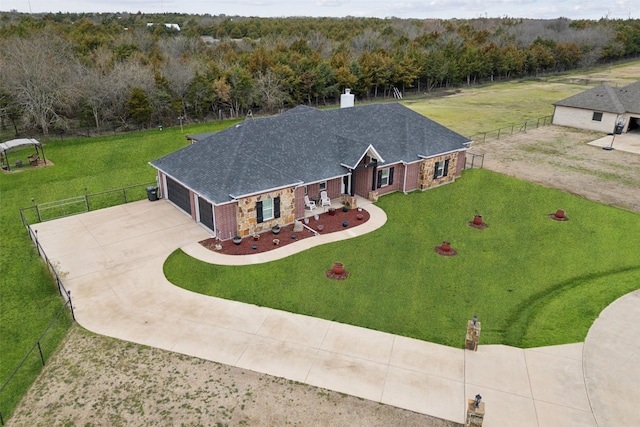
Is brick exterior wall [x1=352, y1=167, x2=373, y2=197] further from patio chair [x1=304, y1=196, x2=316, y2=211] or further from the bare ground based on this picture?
the bare ground

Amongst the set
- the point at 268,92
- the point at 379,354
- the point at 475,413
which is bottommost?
the point at 379,354

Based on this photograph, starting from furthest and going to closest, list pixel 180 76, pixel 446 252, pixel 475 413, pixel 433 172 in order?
1. pixel 180 76
2. pixel 433 172
3. pixel 446 252
4. pixel 475 413

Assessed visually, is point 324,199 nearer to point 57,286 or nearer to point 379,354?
point 379,354

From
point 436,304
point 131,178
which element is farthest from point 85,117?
point 436,304

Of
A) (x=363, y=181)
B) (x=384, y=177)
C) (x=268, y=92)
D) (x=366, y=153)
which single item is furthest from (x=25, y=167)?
(x=268, y=92)

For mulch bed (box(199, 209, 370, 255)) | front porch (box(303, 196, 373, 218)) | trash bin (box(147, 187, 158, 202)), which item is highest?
trash bin (box(147, 187, 158, 202))

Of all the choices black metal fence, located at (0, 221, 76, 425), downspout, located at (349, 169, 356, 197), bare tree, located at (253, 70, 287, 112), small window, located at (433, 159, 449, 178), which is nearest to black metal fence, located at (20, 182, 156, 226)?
black metal fence, located at (0, 221, 76, 425)
